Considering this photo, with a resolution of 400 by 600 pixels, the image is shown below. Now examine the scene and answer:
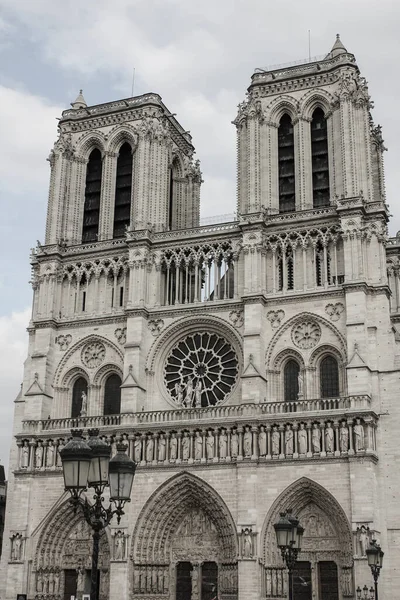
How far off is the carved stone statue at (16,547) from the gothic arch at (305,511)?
35.0ft

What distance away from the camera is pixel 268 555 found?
31828mm

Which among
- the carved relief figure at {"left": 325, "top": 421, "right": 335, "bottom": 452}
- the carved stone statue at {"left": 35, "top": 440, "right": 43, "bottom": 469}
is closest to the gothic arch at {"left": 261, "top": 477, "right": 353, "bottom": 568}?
the carved relief figure at {"left": 325, "top": 421, "right": 335, "bottom": 452}

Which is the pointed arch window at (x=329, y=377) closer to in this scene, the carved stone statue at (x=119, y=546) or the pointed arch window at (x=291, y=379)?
the pointed arch window at (x=291, y=379)

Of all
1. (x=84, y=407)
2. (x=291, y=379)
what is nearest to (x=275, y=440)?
(x=291, y=379)

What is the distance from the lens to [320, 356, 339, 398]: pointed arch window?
33875 millimetres

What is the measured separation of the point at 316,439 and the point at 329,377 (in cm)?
316

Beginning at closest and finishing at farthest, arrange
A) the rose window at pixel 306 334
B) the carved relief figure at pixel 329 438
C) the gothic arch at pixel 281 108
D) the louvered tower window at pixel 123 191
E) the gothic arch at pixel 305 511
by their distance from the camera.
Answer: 1. the gothic arch at pixel 305 511
2. the carved relief figure at pixel 329 438
3. the rose window at pixel 306 334
4. the gothic arch at pixel 281 108
5. the louvered tower window at pixel 123 191

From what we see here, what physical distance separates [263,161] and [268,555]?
56.2 ft

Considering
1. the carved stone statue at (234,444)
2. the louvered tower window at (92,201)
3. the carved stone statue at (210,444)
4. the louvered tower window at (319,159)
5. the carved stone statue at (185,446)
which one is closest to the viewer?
the carved stone statue at (234,444)

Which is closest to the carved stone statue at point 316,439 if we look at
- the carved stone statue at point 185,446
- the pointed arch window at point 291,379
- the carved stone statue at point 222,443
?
the pointed arch window at point 291,379

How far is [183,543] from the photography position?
112 ft

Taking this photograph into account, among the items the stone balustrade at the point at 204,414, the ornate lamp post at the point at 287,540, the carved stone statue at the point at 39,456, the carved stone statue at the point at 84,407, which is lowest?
the ornate lamp post at the point at 287,540

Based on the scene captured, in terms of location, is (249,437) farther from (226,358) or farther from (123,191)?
(123,191)

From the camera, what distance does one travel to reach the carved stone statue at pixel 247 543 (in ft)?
103
